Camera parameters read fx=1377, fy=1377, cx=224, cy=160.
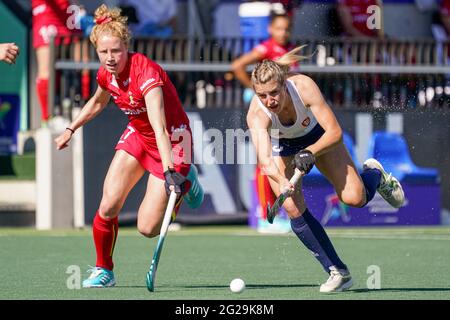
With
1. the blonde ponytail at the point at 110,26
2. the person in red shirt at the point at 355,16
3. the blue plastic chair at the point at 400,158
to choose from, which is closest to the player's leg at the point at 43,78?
the blue plastic chair at the point at 400,158

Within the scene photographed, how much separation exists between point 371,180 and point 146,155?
1.58m

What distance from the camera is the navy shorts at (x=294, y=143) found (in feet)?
29.4

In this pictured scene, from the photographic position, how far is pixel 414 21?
17.8 meters

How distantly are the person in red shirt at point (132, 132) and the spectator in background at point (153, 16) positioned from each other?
751cm

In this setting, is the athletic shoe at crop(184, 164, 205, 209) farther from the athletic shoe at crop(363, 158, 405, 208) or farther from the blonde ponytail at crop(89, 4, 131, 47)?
the athletic shoe at crop(363, 158, 405, 208)

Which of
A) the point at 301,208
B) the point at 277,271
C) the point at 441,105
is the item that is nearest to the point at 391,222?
the point at 441,105

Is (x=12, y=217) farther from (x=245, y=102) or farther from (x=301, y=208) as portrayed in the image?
(x=301, y=208)

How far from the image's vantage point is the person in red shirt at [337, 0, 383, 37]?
16.0 m

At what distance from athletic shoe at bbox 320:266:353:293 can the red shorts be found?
1142 millimetres

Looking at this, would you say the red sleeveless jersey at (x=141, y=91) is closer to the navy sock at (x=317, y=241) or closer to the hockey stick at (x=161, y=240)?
the hockey stick at (x=161, y=240)

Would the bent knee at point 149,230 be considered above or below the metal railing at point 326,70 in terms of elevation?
below

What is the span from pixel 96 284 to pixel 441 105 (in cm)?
682

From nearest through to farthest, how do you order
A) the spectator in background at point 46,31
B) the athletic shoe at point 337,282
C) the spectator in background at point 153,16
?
the athletic shoe at point 337,282 < the spectator in background at point 46,31 < the spectator in background at point 153,16

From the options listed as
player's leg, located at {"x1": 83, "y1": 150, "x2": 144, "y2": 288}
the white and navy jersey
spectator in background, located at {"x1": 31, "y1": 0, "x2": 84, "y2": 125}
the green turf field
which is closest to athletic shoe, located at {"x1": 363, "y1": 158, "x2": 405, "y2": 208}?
the green turf field
